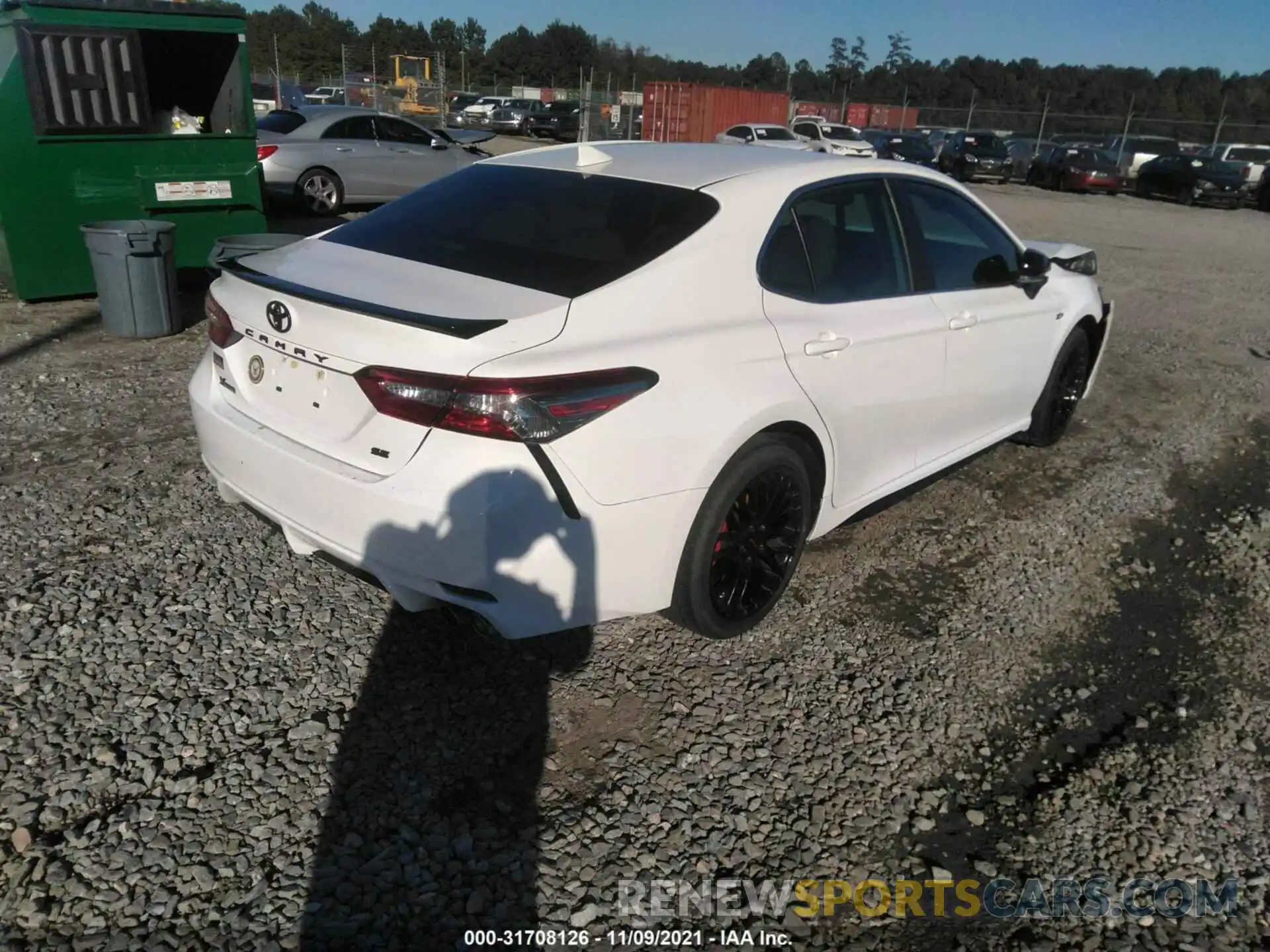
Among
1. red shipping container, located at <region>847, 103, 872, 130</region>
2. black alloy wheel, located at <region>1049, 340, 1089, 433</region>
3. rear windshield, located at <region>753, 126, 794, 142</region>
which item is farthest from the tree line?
black alloy wheel, located at <region>1049, 340, 1089, 433</region>

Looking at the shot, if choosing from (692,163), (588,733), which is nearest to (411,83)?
(692,163)

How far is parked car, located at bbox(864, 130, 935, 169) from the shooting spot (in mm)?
28344

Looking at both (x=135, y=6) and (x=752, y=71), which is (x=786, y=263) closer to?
(x=135, y=6)

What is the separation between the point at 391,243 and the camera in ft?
10.8

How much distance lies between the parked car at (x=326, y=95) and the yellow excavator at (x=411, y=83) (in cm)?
219

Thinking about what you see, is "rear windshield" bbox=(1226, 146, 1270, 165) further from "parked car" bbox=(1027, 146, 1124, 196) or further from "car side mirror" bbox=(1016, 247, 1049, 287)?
"car side mirror" bbox=(1016, 247, 1049, 287)

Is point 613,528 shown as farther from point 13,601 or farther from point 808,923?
point 13,601

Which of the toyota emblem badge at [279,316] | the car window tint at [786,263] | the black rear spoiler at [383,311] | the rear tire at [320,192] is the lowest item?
the rear tire at [320,192]

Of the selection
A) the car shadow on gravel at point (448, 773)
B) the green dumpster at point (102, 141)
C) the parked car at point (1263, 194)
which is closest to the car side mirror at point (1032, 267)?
the car shadow on gravel at point (448, 773)

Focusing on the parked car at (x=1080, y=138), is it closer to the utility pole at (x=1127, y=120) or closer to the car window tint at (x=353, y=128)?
the utility pole at (x=1127, y=120)

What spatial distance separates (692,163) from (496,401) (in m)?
1.58

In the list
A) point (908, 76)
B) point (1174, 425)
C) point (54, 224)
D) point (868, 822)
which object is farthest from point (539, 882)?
point (908, 76)

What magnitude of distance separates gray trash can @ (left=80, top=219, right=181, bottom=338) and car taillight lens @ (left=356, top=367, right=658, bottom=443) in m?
5.05

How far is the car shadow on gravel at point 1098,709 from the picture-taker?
2.57 metres
